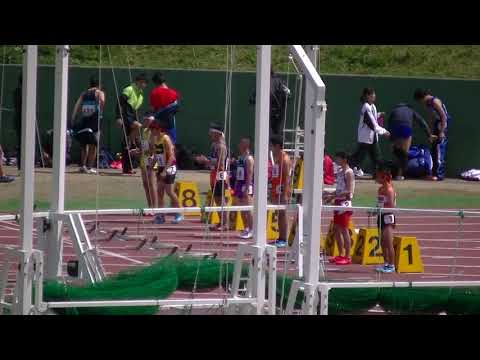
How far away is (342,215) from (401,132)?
946 centimetres

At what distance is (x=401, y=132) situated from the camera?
78.7ft

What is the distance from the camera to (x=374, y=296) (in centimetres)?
1020

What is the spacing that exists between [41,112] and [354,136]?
6.72 m

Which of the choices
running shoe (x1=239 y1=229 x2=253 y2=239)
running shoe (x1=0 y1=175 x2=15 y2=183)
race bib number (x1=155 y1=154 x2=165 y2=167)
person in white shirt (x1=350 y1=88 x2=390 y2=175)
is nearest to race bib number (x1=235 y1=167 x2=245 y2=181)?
running shoe (x1=239 y1=229 x2=253 y2=239)

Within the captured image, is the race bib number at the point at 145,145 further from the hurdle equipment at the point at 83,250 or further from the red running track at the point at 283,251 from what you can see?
the hurdle equipment at the point at 83,250

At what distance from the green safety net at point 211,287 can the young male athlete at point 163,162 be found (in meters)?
6.66

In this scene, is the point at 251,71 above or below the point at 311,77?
above

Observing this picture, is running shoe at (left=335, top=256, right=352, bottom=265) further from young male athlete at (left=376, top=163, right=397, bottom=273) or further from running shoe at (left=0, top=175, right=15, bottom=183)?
running shoe at (left=0, top=175, right=15, bottom=183)

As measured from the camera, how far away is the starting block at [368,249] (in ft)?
48.1

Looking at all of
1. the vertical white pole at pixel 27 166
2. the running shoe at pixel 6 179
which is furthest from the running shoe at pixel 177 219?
the vertical white pole at pixel 27 166

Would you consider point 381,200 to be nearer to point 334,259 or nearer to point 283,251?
point 334,259

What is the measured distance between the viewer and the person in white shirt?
910 inches
